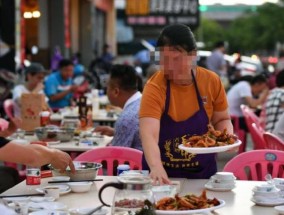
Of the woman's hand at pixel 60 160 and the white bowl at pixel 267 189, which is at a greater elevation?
the woman's hand at pixel 60 160

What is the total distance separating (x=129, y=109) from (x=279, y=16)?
151ft

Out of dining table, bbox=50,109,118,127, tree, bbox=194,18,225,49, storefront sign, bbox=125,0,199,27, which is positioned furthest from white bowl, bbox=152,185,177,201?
tree, bbox=194,18,225,49

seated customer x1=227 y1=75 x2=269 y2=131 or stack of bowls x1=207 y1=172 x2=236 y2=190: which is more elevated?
stack of bowls x1=207 y1=172 x2=236 y2=190

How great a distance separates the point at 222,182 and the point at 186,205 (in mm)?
796

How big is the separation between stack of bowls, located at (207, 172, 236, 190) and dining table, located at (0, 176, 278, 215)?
0.03 metres

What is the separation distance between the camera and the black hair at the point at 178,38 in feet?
14.5

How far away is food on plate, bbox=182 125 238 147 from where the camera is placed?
13.8 feet

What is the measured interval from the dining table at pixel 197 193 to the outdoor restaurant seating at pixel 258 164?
544 millimetres

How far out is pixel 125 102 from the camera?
20.6 ft

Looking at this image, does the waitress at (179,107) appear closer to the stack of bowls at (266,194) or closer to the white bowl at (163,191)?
the white bowl at (163,191)

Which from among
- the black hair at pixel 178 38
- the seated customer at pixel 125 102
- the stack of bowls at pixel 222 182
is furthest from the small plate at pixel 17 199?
the seated customer at pixel 125 102

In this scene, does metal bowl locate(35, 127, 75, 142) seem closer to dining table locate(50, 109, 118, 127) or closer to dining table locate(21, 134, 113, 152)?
dining table locate(21, 134, 113, 152)

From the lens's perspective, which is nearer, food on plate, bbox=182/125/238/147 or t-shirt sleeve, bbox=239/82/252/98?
food on plate, bbox=182/125/238/147

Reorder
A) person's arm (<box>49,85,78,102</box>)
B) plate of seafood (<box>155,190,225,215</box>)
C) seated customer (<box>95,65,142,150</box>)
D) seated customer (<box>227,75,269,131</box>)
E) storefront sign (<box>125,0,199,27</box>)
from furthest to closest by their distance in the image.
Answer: storefront sign (<box>125,0,199,27</box>) → person's arm (<box>49,85,78,102</box>) → seated customer (<box>227,75,269,131</box>) → seated customer (<box>95,65,142,150</box>) → plate of seafood (<box>155,190,225,215</box>)
